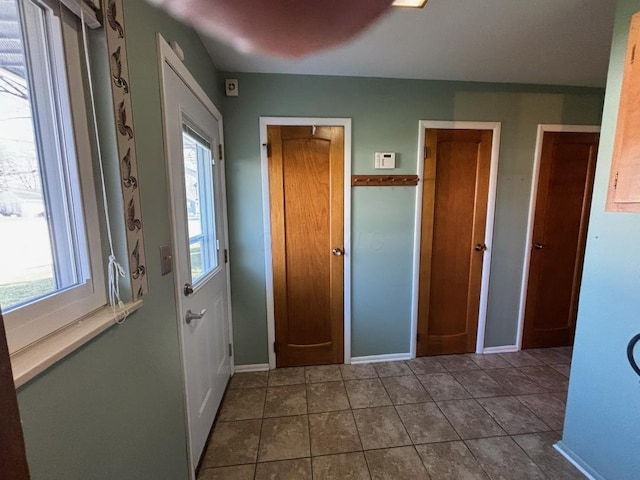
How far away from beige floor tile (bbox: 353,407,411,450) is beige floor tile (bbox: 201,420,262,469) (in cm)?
63

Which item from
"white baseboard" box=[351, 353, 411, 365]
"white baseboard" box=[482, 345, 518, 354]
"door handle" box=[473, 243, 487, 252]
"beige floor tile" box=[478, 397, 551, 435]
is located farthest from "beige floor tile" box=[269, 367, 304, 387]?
"door handle" box=[473, 243, 487, 252]

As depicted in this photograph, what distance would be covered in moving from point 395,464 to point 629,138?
6.14ft

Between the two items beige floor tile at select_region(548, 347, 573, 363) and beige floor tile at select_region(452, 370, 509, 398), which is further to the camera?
beige floor tile at select_region(548, 347, 573, 363)

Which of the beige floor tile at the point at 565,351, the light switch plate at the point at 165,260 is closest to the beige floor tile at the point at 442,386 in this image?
the beige floor tile at the point at 565,351

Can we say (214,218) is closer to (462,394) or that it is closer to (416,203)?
(416,203)

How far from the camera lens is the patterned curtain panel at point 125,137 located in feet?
2.48

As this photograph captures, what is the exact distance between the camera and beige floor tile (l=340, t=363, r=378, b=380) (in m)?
2.14

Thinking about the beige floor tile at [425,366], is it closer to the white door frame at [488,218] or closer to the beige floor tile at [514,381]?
the white door frame at [488,218]

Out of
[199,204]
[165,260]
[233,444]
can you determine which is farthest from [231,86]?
[233,444]

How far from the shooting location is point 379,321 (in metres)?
2.30

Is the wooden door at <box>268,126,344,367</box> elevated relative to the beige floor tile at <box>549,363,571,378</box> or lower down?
elevated

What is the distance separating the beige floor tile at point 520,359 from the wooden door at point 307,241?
1.49m

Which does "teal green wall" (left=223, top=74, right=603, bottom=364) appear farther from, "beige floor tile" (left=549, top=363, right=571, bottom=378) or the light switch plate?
the light switch plate

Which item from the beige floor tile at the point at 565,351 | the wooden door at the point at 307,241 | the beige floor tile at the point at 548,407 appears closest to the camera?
the beige floor tile at the point at 548,407
